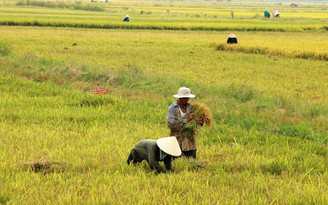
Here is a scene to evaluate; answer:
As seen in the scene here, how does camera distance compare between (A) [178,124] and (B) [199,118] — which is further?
(A) [178,124]

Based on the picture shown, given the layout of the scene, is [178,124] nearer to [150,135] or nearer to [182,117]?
[182,117]

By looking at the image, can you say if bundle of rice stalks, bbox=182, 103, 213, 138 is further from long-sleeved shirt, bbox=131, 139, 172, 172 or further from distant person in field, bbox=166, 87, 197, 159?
long-sleeved shirt, bbox=131, 139, 172, 172

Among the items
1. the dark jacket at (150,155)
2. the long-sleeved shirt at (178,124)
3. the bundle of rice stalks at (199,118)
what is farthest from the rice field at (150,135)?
the bundle of rice stalks at (199,118)

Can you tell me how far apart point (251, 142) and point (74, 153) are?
280 centimetres

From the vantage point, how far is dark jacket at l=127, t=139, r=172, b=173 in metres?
5.67

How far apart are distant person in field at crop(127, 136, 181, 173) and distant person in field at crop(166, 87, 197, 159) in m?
0.46

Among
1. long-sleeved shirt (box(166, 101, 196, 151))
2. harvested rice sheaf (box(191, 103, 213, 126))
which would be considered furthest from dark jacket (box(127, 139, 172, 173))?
harvested rice sheaf (box(191, 103, 213, 126))

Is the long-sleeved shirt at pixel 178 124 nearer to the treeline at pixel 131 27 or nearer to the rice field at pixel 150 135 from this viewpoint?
the rice field at pixel 150 135

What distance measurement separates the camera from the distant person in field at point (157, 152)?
5441 mm

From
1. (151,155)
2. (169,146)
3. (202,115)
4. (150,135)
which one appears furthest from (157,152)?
(150,135)

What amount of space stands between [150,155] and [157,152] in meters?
0.09

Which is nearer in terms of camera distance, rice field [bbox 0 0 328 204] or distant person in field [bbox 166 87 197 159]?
rice field [bbox 0 0 328 204]

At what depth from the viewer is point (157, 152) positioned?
570 cm

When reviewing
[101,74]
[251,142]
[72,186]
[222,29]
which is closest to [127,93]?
[101,74]
